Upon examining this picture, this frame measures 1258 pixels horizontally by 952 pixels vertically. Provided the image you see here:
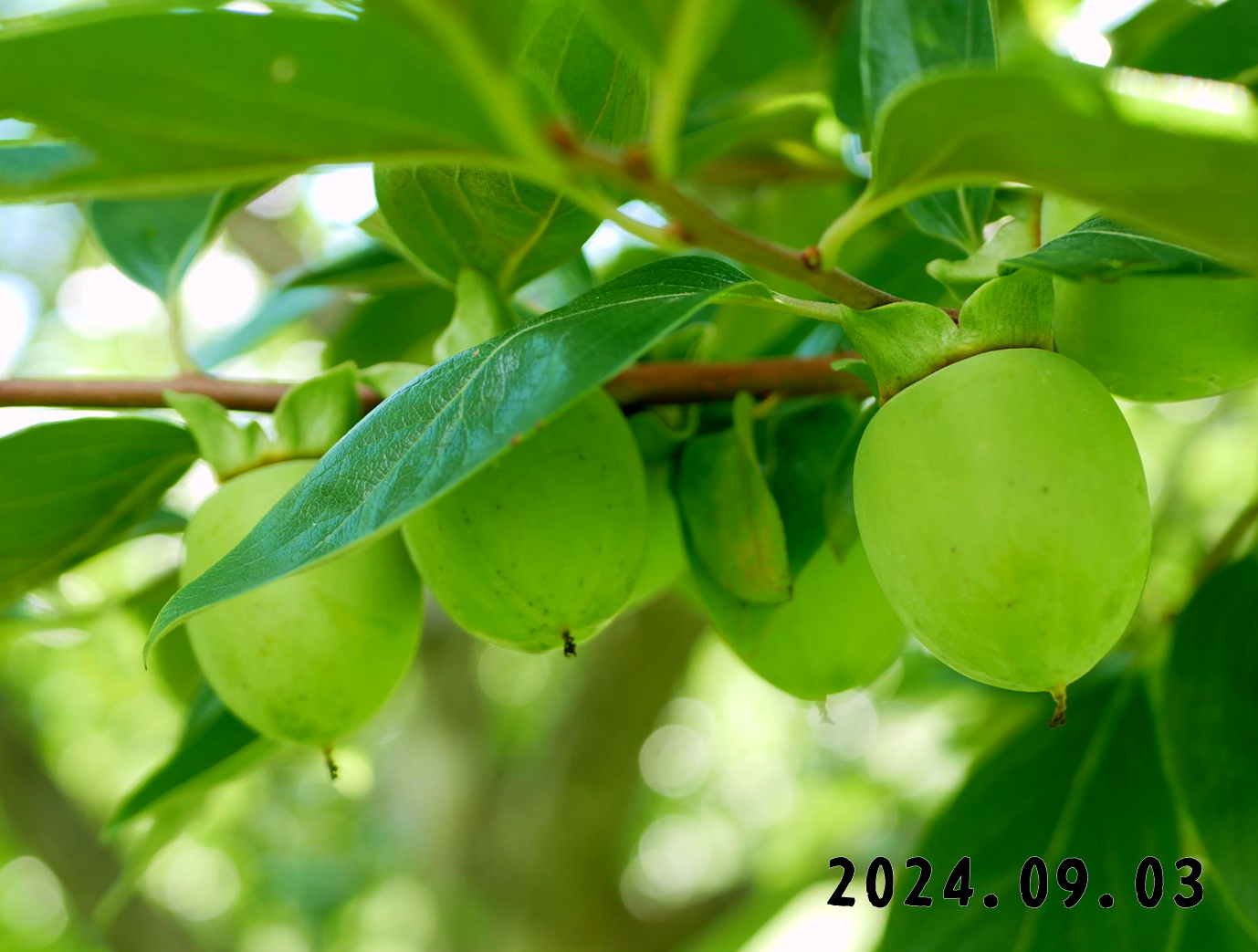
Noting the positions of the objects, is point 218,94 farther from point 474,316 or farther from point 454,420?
point 474,316

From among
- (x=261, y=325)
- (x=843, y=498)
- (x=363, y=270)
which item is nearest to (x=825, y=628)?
(x=843, y=498)

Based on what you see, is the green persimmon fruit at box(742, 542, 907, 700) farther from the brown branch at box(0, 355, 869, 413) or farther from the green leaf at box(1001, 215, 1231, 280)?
the green leaf at box(1001, 215, 1231, 280)

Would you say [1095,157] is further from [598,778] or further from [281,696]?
[598,778]

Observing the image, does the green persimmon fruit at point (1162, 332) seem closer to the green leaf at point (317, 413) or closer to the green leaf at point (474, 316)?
the green leaf at point (474, 316)

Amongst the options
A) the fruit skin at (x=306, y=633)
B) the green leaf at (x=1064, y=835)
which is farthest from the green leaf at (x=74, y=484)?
the green leaf at (x=1064, y=835)

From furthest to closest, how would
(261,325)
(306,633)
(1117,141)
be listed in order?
(261,325)
(306,633)
(1117,141)

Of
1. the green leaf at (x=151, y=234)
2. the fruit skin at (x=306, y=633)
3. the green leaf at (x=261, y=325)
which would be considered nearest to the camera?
the fruit skin at (x=306, y=633)

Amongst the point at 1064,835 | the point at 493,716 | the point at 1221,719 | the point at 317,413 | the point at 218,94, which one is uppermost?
the point at 218,94
